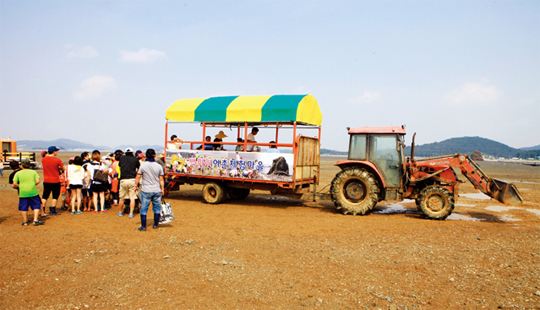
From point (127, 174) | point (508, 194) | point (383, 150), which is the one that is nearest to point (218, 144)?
point (127, 174)

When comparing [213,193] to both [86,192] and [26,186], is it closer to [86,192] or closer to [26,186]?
[86,192]

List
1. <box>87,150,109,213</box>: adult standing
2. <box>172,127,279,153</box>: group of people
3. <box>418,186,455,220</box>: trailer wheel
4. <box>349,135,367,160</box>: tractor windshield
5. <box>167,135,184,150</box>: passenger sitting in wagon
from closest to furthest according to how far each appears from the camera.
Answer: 1. <box>418,186,455,220</box>: trailer wheel
2. <box>87,150,109,213</box>: adult standing
3. <box>349,135,367,160</box>: tractor windshield
4. <box>172,127,279,153</box>: group of people
5. <box>167,135,184,150</box>: passenger sitting in wagon

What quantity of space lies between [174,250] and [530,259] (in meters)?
6.16

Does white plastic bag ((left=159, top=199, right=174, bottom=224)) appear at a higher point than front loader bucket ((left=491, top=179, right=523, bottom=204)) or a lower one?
lower

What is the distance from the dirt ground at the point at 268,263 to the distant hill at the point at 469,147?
16270 centimetres

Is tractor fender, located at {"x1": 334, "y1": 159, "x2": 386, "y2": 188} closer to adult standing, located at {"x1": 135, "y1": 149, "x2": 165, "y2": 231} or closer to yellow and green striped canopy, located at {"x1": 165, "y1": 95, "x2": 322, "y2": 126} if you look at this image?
yellow and green striped canopy, located at {"x1": 165, "y1": 95, "x2": 322, "y2": 126}

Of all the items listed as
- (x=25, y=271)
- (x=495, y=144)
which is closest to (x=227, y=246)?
(x=25, y=271)

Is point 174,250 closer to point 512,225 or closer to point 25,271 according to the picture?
point 25,271

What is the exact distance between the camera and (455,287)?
483cm

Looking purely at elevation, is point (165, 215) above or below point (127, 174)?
below

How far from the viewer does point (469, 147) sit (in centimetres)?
16800

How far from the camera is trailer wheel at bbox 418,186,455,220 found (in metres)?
9.22

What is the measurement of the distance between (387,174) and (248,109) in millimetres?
4543

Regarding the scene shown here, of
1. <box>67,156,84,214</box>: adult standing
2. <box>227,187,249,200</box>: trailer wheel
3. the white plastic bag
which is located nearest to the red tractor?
<box>227,187,249,200</box>: trailer wheel
